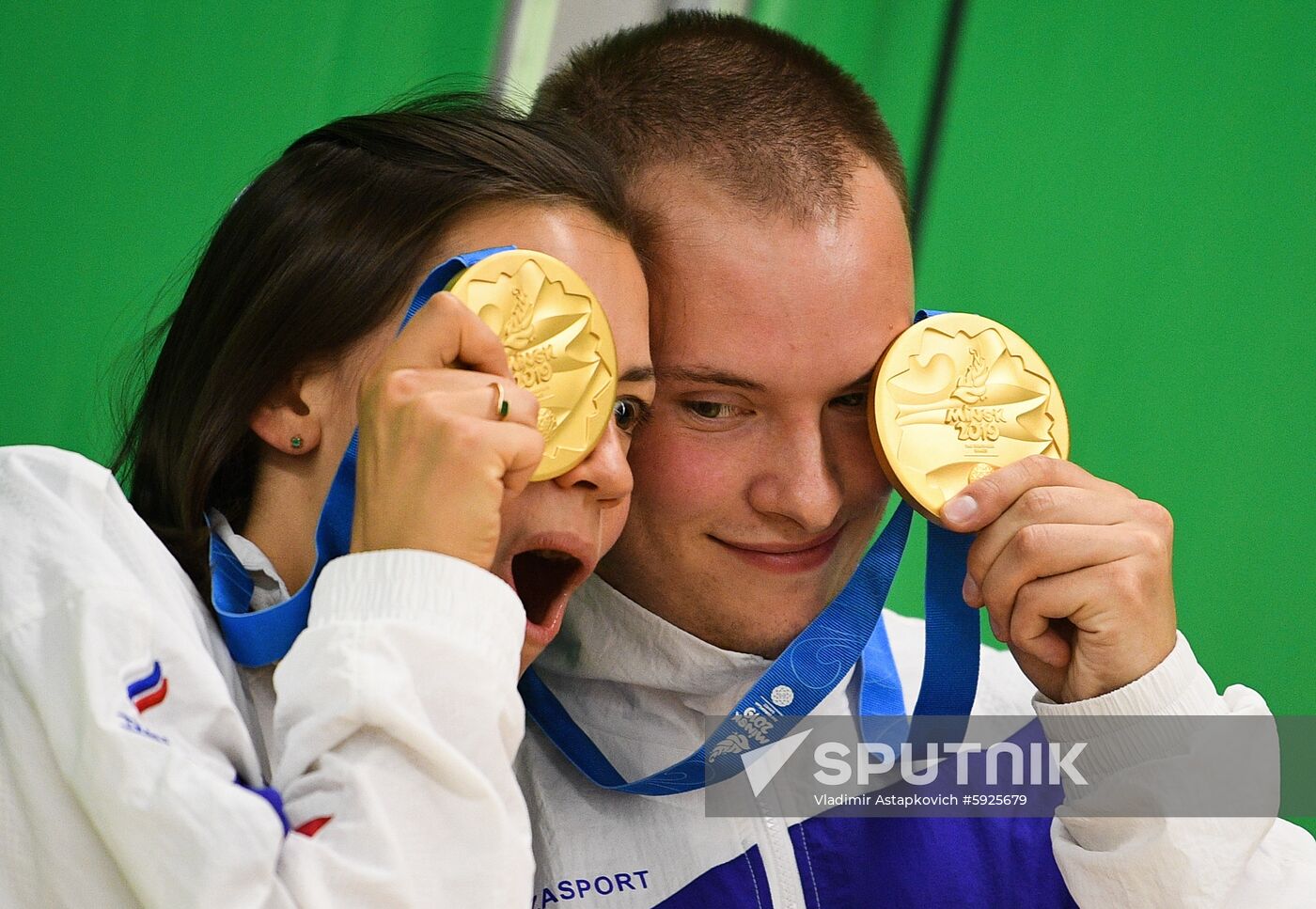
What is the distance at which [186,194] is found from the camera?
1.88 m

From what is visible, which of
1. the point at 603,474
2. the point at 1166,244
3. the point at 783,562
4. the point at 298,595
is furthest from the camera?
the point at 1166,244

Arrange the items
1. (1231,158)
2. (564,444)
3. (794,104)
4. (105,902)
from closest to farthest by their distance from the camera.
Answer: (105,902)
(564,444)
(794,104)
(1231,158)

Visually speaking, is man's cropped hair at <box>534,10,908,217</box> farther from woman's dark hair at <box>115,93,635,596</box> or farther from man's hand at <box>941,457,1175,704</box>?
man's hand at <box>941,457,1175,704</box>

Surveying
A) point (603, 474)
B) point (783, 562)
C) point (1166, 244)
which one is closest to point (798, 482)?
point (783, 562)

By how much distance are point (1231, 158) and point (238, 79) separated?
5.37 feet

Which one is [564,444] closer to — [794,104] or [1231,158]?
[794,104]

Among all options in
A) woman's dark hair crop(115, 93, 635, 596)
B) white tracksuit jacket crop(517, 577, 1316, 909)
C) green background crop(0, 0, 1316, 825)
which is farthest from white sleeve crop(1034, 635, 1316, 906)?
green background crop(0, 0, 1316, 825)

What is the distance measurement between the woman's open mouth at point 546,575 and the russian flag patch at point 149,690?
305 millimetres

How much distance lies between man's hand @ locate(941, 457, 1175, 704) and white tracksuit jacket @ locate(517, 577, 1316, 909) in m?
0.03

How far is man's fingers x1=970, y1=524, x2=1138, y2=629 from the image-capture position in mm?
1303

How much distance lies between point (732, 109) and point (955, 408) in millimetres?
388

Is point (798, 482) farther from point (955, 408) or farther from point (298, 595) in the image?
point (298, 595)

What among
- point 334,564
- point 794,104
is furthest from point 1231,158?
point 334,564

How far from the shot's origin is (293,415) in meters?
1.26
